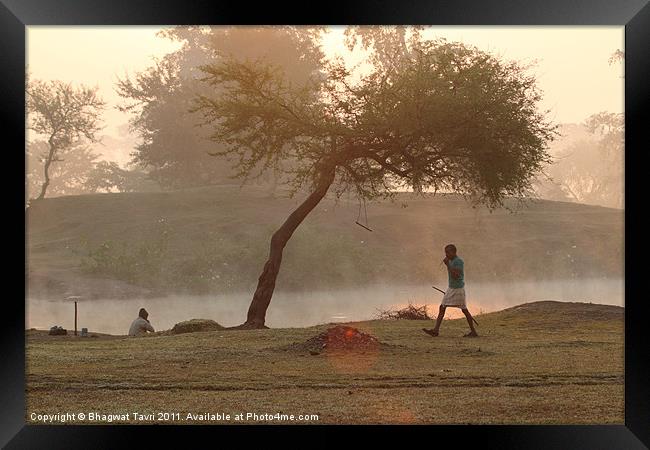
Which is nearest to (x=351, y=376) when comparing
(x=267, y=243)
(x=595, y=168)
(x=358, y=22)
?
(x=358, y=22)

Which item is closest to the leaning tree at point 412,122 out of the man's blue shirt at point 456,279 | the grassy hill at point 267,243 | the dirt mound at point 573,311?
the dirt mound at point 573,311

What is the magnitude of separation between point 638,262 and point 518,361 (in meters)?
7.20

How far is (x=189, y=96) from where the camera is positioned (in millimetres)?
54094

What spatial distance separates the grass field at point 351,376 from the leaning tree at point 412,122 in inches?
183

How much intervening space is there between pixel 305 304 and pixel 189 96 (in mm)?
21181

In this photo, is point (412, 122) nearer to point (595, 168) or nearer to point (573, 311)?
point (573, 311)

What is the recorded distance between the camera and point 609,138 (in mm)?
72062

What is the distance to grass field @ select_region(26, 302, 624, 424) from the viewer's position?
1305 cm

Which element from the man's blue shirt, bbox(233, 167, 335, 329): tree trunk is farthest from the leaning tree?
the man's blue shirt

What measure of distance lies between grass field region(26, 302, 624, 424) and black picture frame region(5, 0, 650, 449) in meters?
1.44

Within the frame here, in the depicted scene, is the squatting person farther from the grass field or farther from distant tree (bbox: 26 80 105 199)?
distant tree (bbox: 26 80 105 199)

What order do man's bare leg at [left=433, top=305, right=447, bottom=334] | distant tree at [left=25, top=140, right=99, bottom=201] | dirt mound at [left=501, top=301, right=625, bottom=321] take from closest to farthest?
man's bare leg at [left=433, top=305, right=447, bottom=334], dirt mound at [left=501, top=301, right=625, bottom=321], distant tree at [left=25, top=140, right=99, bottom=201]

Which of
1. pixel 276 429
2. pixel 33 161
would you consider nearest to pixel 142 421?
pixel 276 429

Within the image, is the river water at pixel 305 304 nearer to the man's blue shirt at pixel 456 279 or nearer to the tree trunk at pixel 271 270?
the tree trunk at pixel 271 270
